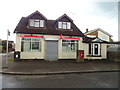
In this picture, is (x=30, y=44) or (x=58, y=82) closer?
(x=58, y=82)

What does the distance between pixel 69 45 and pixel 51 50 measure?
2.95 metres

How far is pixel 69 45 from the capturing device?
16.5 m

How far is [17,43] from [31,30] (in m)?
2.62

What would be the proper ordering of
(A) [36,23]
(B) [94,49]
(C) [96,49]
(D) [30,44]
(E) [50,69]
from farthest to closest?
(C) [96,49], (B) [94,49], (A) [36,23], (D) [30,44], (E) [50,69]

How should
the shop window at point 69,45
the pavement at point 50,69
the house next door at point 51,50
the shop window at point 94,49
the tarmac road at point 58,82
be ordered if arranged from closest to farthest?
the tarmac road at point 58,82, the pavement at point 50,69, the house next door at point 51,50, the shop window at point 69,45, the shop window at point 94,49

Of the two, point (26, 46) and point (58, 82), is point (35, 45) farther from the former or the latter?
point (58, 82)

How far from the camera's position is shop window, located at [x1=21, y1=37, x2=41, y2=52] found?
583 inches

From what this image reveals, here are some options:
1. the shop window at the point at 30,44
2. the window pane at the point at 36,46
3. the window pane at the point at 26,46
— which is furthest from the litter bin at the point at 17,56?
the window pane at the point at 36,46

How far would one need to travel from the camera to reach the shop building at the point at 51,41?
14805 millimetres

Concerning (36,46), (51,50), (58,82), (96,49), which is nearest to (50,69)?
(58,82)

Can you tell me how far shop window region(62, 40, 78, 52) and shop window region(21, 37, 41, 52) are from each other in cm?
371

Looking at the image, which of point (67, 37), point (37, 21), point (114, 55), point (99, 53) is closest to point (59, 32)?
point (67, 37)

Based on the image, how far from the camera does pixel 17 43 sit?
14.4 metres

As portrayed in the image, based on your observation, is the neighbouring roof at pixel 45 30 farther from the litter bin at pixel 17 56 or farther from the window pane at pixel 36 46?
the litter bin at pixel 17 56
